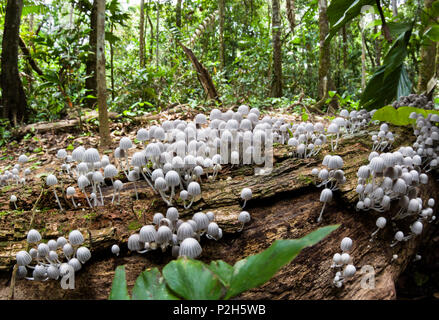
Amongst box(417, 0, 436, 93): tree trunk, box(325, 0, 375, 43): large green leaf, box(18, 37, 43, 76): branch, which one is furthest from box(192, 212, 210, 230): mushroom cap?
box(18, 37, 43, 76): branch

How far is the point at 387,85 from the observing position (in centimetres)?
310

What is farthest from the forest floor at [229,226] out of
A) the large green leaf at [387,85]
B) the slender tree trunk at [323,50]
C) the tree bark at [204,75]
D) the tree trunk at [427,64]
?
the slender tree trunk at [323,50]

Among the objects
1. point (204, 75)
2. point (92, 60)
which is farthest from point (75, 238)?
point (92, 60)

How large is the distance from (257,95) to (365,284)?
600 centimetres

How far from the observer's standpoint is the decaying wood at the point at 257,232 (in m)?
1.45

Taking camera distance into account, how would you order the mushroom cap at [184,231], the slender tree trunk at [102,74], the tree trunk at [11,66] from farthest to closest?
the tree trunk at [11,66]
the slender tree trunk at [102,74]
the mushroom cap at [184,231]

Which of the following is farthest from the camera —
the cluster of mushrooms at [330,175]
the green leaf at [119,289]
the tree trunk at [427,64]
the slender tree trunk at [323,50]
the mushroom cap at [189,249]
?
the slender tree trunk at [323,50]

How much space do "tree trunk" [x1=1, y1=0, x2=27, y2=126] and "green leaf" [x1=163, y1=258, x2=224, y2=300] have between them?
18.1ft

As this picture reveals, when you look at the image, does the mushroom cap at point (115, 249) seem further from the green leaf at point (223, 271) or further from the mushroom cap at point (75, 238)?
the green leaf at point (223, 271)

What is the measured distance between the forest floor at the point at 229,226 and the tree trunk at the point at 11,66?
3.84 m

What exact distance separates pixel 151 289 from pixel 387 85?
10.5ft

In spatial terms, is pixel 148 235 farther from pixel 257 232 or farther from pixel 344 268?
pixel 344 268

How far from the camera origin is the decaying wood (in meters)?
1.45
